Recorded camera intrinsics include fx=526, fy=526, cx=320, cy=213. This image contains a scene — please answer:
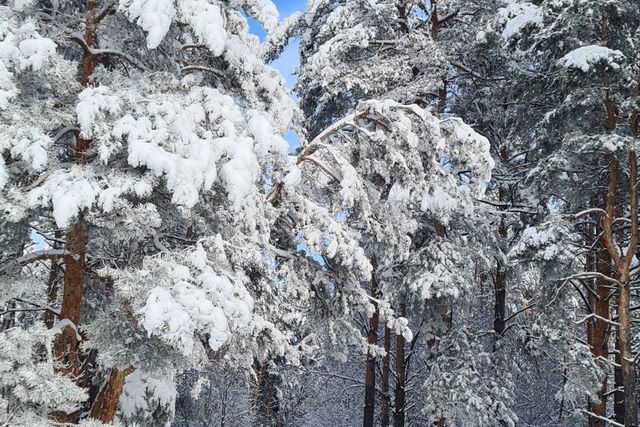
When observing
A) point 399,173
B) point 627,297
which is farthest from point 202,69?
point 627,297

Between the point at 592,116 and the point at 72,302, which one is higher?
the point at 592,116

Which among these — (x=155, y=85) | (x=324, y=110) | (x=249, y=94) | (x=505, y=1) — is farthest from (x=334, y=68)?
(x=155, y=85)

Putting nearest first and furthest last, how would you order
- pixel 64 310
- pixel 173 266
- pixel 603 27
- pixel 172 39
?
pixel 173 266
pixel 64 310
pixel 172 39
pixel 603 27

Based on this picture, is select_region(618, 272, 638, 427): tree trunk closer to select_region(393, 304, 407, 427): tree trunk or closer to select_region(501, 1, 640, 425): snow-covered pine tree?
select_region(501, 1, 640, 425): snow-covered pine tree

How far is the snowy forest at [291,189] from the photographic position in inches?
178

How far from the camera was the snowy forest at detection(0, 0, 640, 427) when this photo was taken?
4523mm

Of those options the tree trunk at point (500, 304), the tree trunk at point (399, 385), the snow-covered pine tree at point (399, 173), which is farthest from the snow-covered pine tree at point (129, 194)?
the tree trunk at point (500, 304)

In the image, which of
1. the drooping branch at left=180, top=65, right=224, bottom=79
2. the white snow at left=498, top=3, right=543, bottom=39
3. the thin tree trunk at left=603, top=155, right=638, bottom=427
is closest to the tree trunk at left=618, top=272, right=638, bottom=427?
the thin tree trunk at left=603, top=155, right=638, bottom=427

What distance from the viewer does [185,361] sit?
15.1ft

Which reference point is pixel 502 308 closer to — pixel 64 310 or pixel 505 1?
pixel 505 1

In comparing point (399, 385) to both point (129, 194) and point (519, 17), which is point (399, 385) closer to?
point (519, 17)

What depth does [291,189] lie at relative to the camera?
6766 millimetres

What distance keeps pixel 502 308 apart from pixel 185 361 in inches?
338

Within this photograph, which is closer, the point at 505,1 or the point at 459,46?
the point at 505,1
